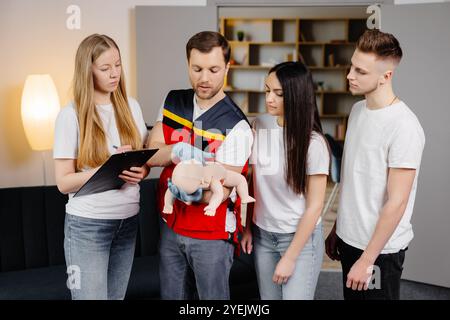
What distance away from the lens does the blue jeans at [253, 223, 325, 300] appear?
1.54 meters

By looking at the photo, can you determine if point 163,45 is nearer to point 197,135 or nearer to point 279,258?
point 197,135

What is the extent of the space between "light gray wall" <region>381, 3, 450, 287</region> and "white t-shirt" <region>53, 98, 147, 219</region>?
206cm

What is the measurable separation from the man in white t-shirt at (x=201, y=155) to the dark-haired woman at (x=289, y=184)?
2.8 inches

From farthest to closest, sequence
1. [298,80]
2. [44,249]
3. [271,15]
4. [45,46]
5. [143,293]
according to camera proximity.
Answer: [271,15], [45,46], [44,249], [143,293], [298,80]

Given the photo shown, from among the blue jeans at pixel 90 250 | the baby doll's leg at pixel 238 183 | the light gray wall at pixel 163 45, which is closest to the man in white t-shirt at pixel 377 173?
the baby doll's leg at pixel 238 183

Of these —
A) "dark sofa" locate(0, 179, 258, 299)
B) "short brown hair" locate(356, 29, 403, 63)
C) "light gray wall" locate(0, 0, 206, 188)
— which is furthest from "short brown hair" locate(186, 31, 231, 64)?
"light gray wall" locate(0, 0, 206, 188)

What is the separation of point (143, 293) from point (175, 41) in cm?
168

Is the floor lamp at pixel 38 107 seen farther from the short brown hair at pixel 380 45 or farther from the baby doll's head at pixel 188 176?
the short brown hair at pixel 380 45

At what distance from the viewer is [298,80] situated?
1429mm

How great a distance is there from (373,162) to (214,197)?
0.45 meters

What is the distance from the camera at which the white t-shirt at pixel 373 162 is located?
4.63 ft

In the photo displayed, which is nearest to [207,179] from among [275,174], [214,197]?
[214,197]

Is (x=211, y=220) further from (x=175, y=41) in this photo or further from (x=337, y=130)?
(x=337, y=130)
